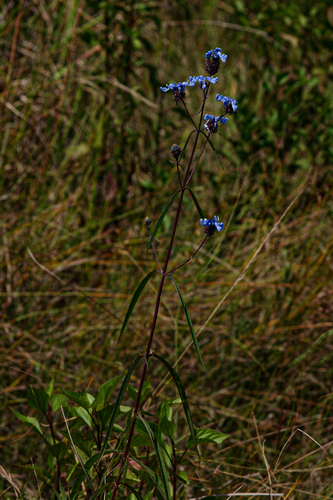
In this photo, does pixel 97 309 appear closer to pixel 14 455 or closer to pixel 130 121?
pixel 14 455

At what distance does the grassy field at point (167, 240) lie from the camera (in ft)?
5.75

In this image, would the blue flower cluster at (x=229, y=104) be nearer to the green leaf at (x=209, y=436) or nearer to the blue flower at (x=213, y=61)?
the blue flower at (x=213, y=61)

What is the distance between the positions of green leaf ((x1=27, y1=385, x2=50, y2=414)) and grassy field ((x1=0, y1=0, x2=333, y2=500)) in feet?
1.33

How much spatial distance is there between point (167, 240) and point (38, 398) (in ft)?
4.33

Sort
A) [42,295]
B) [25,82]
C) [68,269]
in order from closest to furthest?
[42,295] < [68,269] < [25,82]

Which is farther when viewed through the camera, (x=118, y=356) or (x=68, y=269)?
(x=68, y=269)

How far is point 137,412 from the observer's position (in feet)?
3.12

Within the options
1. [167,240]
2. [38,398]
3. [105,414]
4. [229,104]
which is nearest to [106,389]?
[105,414]

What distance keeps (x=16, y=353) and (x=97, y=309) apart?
37 cm

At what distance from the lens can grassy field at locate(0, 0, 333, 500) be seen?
1.75 metres

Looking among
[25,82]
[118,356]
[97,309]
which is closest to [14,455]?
[118,356]

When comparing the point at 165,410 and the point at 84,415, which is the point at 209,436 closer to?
the point at 165,410

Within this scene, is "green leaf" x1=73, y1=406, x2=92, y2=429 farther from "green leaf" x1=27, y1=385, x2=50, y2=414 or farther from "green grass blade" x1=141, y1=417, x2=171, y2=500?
"green grass blade" x1=141, y1=417, x2=171, y2=500

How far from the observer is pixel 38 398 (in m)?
1.11
